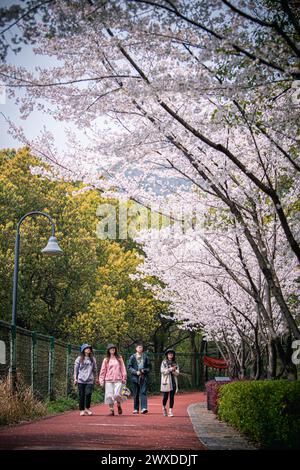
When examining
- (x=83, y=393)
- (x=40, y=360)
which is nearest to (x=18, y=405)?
(x=83, y=393)

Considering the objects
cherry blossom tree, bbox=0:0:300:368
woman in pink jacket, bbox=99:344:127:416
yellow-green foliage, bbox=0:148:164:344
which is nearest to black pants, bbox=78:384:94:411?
woman in pink jacket, bbox=99:344:127:416

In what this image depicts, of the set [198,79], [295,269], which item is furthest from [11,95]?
[295,269]

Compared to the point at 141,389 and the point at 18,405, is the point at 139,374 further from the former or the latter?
the point at 18,405

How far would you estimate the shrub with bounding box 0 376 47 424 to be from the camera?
11.0 m

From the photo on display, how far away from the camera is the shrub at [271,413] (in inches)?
274

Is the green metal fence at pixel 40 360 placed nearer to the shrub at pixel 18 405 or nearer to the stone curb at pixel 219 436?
the shrub at pixel 18 405

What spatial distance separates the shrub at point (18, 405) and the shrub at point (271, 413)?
4154 millimetres

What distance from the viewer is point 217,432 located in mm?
10352

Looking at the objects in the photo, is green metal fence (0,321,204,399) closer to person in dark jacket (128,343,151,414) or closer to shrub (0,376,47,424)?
shrub (0,376,47,424)

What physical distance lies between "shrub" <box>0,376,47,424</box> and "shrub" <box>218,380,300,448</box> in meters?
4.15

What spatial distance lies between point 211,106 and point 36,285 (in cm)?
1776

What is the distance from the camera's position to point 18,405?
1175 centimetres

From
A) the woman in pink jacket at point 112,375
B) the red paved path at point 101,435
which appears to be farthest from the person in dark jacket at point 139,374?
the red paved path at point 101,435
